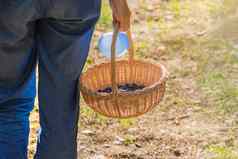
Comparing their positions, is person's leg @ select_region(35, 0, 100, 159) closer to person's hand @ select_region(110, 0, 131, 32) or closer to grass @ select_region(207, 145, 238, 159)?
person's hand @ select_region(110, 0, 131, 32)

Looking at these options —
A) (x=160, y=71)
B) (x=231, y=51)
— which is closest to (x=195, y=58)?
(x=231, y=51)

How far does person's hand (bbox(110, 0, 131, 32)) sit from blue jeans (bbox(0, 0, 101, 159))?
0.16m

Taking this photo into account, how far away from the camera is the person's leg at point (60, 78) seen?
1.87 metres

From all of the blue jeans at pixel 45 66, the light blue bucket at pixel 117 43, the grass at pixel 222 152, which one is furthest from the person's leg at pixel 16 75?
the grass at pixel 222 152

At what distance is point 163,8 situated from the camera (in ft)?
13.9

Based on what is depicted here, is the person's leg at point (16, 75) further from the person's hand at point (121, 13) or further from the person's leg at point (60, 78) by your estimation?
the person's hand at point (121, 13)

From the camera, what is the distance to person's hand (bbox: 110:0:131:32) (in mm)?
2027

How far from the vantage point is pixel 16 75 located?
77.4 inches

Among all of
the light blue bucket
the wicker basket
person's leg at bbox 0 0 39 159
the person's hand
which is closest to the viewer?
person's leg at bbox 0 0 39 159

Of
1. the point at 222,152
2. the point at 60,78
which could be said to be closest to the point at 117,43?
the point at 60,78

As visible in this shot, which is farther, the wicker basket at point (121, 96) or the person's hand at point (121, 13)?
the wicker basket at point (121, 96)

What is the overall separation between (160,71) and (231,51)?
47.7 inches

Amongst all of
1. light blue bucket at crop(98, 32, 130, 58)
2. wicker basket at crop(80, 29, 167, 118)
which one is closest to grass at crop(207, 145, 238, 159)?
wicker basket at crop(80, 29, 167, 118)

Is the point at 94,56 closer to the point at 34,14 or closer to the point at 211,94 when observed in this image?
the point at 211,94
